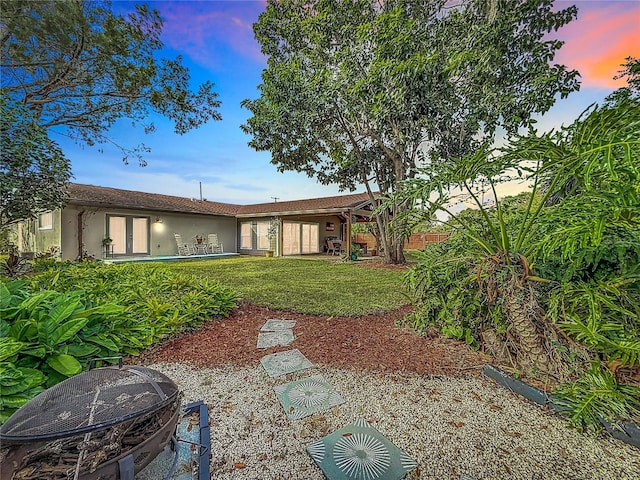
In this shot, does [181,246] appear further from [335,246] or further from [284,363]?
[284,363]

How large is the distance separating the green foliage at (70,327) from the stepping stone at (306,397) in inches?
54.5

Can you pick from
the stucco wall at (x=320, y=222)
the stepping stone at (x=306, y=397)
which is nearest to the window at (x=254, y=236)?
the stucco wall at (x=320, y=222)

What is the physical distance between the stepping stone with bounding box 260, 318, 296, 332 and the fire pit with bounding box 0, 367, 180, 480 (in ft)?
7.47

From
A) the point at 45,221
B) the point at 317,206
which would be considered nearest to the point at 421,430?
the point at 317,206

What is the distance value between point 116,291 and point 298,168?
328 inches

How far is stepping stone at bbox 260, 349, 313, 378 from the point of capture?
2.56 m

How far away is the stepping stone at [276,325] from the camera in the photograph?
362cm

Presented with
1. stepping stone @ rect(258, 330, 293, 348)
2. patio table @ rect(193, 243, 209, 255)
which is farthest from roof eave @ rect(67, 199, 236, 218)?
stepping stone @ rect(258, 330, 293, 348)

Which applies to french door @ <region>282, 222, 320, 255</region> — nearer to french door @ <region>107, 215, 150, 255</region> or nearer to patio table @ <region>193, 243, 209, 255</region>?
patio table @ <region>193, 243, 209, 255</region>

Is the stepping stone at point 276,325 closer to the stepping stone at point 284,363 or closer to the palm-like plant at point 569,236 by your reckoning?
the stepping stone at point 284,363

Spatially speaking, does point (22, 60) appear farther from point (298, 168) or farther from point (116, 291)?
point (298, 168)

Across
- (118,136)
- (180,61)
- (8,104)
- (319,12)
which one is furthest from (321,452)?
(319,12)

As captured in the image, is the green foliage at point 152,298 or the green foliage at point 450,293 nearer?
the green foliage at point 450,293

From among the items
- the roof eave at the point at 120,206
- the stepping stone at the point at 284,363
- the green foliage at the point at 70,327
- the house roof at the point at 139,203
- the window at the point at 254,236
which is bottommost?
the stepping stone at the point at 284,363
